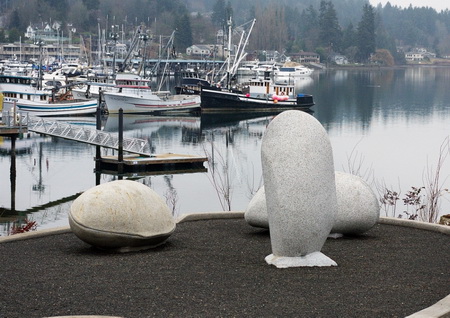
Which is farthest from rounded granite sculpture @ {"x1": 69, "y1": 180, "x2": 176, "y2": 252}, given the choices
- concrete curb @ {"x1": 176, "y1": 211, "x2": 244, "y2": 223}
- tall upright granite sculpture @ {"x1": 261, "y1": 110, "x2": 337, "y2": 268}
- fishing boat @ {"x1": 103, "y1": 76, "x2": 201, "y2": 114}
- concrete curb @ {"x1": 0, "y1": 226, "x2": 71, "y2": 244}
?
fishing boat @ {"x1": 103, "y1": 76, "x2": 201, "y2": 114}

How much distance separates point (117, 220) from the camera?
36.3ft

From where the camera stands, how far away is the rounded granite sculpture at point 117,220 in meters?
11.1

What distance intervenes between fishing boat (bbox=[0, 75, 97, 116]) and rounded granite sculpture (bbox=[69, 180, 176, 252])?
4492cm

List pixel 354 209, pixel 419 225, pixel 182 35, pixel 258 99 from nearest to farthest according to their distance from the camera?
pixel 354 209, pixel 419 225, pixel 258 99, pixel 182 35

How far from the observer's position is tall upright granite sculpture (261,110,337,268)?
10.3 m

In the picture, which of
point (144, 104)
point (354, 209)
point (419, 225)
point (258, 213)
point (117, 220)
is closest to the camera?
point (117, 220)

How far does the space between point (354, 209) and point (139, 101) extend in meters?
52.3

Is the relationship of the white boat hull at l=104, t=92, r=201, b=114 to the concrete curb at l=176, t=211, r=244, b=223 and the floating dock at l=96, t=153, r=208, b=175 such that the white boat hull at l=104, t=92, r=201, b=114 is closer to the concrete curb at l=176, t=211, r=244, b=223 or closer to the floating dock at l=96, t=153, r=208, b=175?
the floating dock at l=96, t=153, r=208, b=175

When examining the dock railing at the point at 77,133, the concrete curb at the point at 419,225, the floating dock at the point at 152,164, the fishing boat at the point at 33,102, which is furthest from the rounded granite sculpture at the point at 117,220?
the fishing boat at the point at 33,102

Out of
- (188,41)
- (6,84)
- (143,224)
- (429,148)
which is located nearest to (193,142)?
(429,148)

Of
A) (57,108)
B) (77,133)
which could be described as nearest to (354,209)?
(77,133)

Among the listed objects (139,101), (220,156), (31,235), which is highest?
(31,235)

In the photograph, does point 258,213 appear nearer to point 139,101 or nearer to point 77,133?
point 77,133

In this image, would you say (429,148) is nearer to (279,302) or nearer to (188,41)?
(279,302)
